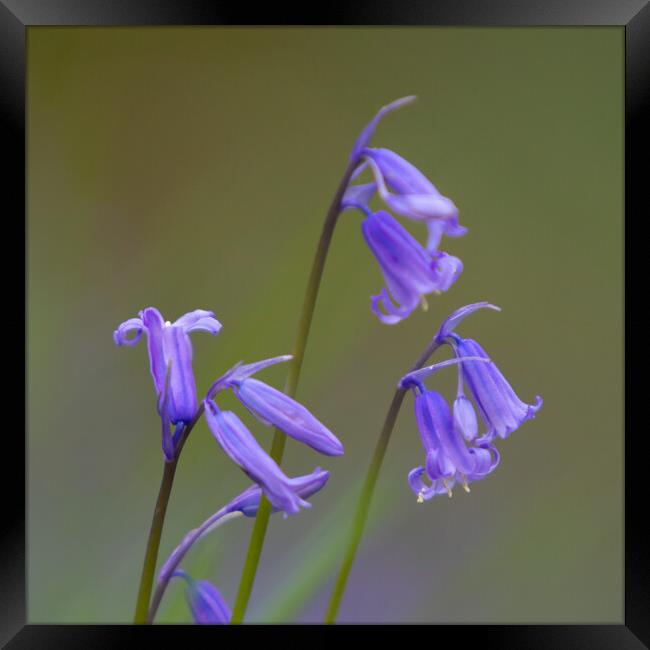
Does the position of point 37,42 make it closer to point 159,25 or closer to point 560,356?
point 159,25

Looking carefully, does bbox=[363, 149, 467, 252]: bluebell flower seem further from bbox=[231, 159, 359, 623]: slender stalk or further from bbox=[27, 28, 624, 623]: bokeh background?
bbox=[27, 28, 624, 623]: bokeh background

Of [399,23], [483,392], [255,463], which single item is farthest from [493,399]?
[399,23]

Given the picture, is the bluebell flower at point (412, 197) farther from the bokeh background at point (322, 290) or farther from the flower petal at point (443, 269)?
the bokeh background at point (322, 290)

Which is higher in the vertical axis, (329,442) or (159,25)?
(159,25)

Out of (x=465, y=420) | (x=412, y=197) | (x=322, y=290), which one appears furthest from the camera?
(x=322, y=290)

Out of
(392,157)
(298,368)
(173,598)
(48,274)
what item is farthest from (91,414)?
(392,157)

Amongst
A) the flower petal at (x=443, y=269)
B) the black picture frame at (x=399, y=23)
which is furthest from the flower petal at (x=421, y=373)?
the black picture frame at (x=399, y=23)

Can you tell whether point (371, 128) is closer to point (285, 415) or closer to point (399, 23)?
point (285, 415)
